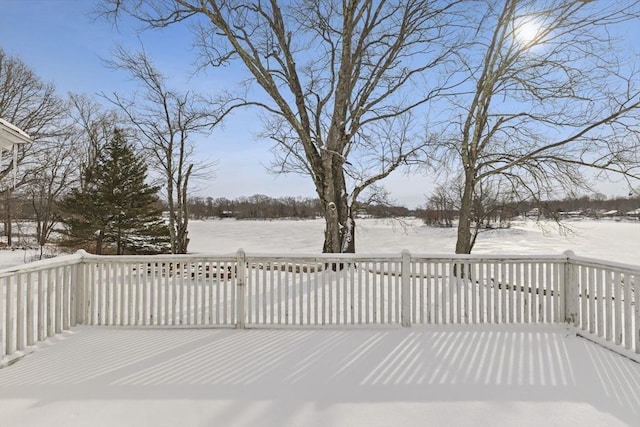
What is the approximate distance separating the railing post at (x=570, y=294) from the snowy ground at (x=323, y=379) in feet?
0.60

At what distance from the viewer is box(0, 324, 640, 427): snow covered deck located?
7.41 feet

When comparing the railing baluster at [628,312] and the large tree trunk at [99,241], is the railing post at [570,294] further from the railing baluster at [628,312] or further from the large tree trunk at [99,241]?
the large tree trunk at [99,241]

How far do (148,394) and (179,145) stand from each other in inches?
512

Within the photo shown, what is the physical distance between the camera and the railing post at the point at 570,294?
3.87 meters

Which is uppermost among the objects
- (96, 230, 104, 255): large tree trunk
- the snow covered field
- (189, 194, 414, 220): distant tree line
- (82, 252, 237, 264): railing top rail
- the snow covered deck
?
(189, 194, 414, 220): distant tree line

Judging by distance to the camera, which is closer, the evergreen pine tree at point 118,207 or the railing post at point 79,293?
the railing post at point 79,293

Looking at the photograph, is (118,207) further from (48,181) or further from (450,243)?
(450,243)

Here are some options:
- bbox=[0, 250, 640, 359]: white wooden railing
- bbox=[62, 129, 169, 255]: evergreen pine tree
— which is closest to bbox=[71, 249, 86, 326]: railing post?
bbox=[0, 250, 640, 359]: white wooden railing

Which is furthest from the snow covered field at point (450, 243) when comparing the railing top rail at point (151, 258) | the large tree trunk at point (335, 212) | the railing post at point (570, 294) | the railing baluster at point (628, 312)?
the railing baluster at point (628, 312)

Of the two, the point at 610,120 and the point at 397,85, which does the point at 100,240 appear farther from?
the point at 610,120

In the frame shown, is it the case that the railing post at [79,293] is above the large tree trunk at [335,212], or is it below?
below

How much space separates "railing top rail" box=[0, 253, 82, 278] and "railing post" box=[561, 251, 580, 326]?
569cm

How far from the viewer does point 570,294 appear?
3.91m

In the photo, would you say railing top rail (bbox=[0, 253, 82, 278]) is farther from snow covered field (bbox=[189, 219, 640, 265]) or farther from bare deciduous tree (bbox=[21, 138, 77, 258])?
bare deciduous tree (bbox=[21, 138, 77, 258])
